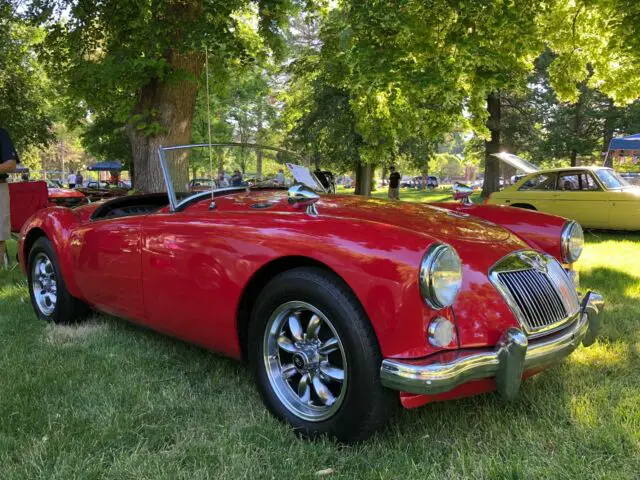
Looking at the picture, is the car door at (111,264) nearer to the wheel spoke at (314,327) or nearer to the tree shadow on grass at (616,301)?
the wheel spoke at (314,327)

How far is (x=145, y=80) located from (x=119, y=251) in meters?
4.09

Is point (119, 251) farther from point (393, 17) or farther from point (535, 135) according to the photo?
point (535, 135)

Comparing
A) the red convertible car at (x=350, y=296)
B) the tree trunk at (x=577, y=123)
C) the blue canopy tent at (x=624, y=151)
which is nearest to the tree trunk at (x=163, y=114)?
the red convertible car at (x=350, y=296)

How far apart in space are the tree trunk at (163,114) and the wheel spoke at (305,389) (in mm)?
5251

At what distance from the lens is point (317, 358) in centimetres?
235

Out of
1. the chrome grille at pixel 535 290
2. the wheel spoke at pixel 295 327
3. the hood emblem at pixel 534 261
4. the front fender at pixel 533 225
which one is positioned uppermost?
the front fender at pixel 533 225

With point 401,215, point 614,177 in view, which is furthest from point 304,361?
point 614,177

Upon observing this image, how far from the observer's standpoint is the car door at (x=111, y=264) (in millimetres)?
3199

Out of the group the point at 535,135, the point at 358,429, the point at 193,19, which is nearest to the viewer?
the point at 358,429

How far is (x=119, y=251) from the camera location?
3295 mm

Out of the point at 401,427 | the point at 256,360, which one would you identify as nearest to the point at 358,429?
the point at 401,427

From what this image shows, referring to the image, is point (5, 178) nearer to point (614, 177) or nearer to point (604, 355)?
point (604, 355)

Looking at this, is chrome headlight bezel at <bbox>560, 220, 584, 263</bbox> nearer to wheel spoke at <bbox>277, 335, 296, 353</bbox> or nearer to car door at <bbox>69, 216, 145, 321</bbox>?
wheel spoke at <bbox>277, 335, 296, 353</bbox>

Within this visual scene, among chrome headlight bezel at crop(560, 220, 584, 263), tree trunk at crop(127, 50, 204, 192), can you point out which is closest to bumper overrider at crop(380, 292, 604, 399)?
chrome headlight bezel at crop(560, 220, 584, 263)
